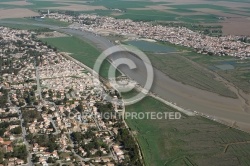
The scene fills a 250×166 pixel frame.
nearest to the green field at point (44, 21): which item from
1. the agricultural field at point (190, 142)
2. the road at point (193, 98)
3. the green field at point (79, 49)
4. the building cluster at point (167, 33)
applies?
the building cluster at point (167, 33)

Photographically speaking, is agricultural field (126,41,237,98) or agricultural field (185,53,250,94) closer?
agricultural field (126,41,237,98)

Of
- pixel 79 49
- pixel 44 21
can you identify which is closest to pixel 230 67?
pixel 79 49

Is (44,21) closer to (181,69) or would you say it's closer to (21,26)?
(21,26)

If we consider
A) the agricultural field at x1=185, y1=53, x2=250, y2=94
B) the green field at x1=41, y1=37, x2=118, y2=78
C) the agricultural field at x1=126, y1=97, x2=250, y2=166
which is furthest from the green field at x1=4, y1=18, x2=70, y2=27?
the agricultural field at x1=126, y1=97, x2=250, y2=166

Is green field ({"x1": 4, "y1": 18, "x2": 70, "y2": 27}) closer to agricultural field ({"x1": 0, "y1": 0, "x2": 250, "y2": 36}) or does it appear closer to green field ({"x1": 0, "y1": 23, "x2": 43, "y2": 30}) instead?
agricultural field ({"x1": 0, "y1": 0, "x2": 250, "y2": 36})

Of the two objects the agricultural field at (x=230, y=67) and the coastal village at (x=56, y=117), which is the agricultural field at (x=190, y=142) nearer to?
the coastal village at (x=56, y=117)

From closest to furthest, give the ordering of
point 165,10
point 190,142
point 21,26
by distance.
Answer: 1. point 190,142
2. point 21,26
3. point 165,10

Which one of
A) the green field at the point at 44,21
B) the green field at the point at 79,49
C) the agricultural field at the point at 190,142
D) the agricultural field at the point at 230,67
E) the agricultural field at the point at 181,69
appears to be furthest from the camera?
the green field at the point at 44,21
